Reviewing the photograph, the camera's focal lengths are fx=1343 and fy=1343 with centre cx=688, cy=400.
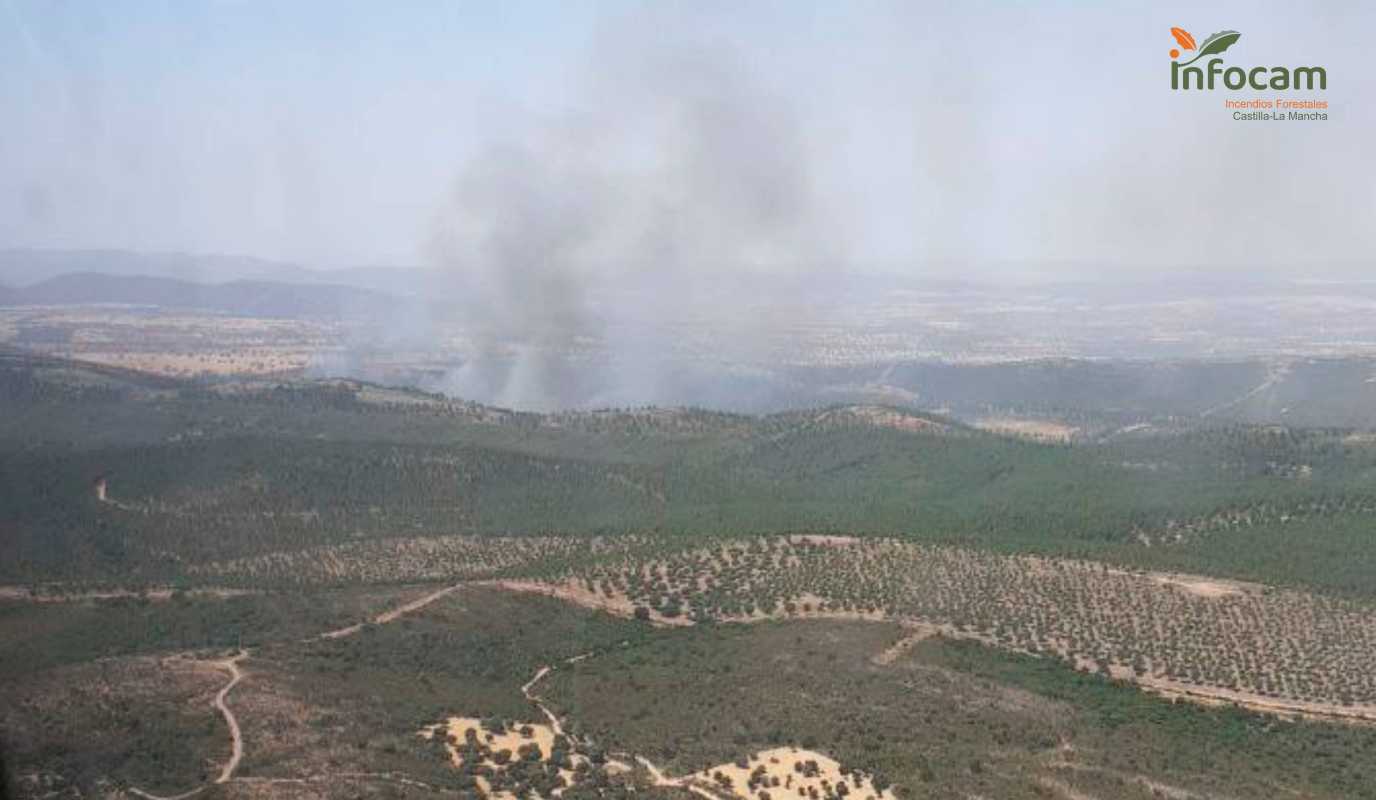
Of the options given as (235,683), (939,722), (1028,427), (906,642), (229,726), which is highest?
(235,683)

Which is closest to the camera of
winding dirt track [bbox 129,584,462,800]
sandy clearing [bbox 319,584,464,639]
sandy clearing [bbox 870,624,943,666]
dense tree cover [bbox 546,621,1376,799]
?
winding dirt track [bbox 129,584,462,800]

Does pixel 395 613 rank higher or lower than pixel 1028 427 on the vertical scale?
higher

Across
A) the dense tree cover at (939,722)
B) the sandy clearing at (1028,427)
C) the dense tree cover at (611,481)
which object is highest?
the dense tree cover at (611,481)

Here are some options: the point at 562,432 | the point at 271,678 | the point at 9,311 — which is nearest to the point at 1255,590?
the point at 271,678

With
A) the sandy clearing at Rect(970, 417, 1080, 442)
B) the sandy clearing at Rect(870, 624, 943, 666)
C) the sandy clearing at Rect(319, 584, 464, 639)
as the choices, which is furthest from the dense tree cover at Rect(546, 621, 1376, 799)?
the sandy clearing at Rect(970, 417, 1080, 442)

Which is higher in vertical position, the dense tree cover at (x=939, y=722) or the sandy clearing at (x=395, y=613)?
the sandy clearing at (x=395, y=613)

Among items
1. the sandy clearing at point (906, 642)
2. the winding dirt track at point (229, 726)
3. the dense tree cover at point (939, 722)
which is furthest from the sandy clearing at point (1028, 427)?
the winding dirt track at point (229, 726)

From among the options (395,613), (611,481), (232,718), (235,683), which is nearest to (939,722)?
(395,613)

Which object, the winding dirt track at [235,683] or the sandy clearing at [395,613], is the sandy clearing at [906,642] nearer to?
the winding dirt track at [235,683]

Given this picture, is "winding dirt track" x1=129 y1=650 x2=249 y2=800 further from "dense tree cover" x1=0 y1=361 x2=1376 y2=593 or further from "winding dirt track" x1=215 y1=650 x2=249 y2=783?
"dense tree cover" x1=0 y1=361 x2=1376 y2=593

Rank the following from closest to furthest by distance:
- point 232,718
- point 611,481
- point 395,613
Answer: point 232,718 → point 395,613 → point 611,481

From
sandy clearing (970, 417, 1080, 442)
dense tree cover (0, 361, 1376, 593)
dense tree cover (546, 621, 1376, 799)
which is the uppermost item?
dense tree cover (0, 361, 1376, 593)

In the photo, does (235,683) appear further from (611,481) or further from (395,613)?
(611,481)

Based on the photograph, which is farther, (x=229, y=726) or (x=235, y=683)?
(x=235, y=683)
